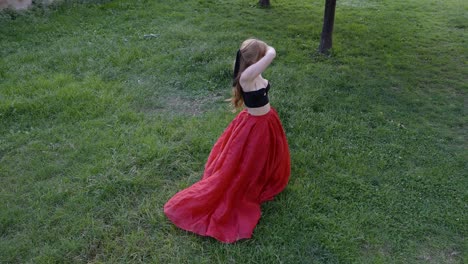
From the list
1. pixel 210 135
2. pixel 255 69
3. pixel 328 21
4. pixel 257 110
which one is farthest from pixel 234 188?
pixel 328 21

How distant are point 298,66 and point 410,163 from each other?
277 centimetres

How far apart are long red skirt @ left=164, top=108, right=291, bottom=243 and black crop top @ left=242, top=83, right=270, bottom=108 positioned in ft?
0.37

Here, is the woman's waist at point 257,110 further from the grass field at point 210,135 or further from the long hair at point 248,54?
the grass field at point 210,135

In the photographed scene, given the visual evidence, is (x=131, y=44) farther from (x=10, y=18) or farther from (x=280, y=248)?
(x=280, y=248)

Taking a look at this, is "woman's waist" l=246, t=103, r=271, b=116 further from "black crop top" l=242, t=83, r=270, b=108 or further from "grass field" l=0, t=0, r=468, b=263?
"grass field" l=0, t=0, r=468, b=263

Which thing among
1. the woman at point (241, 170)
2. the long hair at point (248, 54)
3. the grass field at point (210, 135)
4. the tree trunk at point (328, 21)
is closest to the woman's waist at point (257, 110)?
the woman at point (241, 170)

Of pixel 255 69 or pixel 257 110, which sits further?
pixel 257 110

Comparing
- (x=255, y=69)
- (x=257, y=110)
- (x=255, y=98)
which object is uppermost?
(x=255, y=69)

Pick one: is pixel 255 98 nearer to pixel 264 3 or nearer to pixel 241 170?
pixel 241 170

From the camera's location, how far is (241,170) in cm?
372

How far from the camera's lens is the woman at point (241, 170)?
11.7 ft

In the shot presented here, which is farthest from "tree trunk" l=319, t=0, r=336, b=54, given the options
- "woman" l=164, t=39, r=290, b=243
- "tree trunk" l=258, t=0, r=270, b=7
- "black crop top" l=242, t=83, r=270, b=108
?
"black crop top" l=242, t=83, r=270, b=108

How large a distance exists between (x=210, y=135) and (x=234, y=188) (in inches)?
53.7

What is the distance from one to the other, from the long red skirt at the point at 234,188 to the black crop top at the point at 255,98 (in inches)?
4.4
